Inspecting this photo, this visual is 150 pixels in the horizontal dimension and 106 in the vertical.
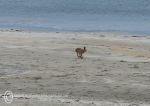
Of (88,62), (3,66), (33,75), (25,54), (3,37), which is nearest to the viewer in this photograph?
(33,75)

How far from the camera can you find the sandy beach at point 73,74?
1396 cm

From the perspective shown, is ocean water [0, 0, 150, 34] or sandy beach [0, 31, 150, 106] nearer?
sandy beach [0, 31, 150, 106]

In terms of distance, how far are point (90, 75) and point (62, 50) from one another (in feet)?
18.3

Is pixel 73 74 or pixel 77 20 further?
pixel 77 20

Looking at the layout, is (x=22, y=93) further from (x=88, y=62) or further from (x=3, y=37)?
(x=3, y=37)

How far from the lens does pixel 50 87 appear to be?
15.3 metres

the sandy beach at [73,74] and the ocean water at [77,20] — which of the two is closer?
the sandy beach at [73,74]

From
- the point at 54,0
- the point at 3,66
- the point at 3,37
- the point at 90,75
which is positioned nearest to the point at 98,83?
the point at 90,75

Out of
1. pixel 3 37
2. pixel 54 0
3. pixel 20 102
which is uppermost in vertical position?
pixel 54 0

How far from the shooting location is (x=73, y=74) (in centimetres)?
1706

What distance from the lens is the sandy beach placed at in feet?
45.8

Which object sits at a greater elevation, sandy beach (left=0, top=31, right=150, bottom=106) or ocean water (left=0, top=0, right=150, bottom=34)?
ocean water (left=0, top=0, right=150, bottom=34)

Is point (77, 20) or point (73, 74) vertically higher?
point (77, 20)

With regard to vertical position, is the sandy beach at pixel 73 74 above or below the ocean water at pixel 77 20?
below
